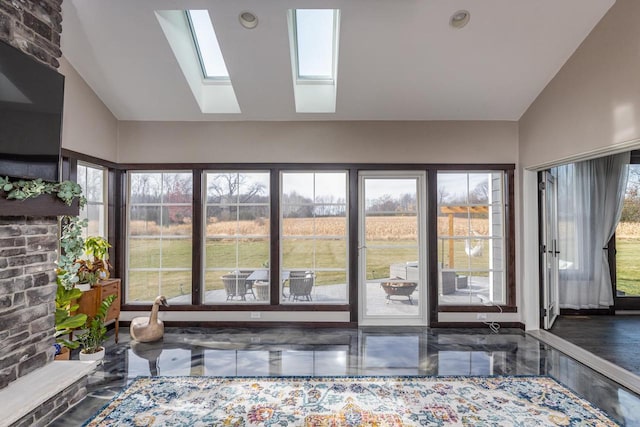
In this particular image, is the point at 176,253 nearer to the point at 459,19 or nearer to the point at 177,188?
the point at 177,188

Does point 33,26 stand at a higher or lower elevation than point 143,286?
higher

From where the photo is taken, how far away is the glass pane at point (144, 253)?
15.4 feet

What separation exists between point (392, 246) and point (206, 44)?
139 inches

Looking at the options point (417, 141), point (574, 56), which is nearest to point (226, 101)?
point (417, 141)

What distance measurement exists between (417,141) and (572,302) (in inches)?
140

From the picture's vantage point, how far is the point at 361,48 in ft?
11.6

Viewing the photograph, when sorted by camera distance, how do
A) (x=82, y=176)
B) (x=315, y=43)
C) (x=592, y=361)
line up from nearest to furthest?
(x=592, y=361) < (x=315, y=43) < (x=82, y=176)

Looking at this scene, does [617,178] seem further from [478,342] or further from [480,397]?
[480,397]

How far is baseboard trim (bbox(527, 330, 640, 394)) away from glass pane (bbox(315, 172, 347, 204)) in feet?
10.1

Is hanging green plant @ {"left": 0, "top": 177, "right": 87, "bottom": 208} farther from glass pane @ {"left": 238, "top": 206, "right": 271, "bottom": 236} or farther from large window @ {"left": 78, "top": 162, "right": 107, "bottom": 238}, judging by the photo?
glass pane @ {"left": 238, "top": 206, "right": 271, "bottom": 236}

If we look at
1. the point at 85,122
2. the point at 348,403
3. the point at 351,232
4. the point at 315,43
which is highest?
the point at 315,43

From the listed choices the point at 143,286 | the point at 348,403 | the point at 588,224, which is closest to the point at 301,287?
the point at 348,403

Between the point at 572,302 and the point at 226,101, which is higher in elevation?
the point at 226,101

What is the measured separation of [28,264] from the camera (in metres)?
2.53
